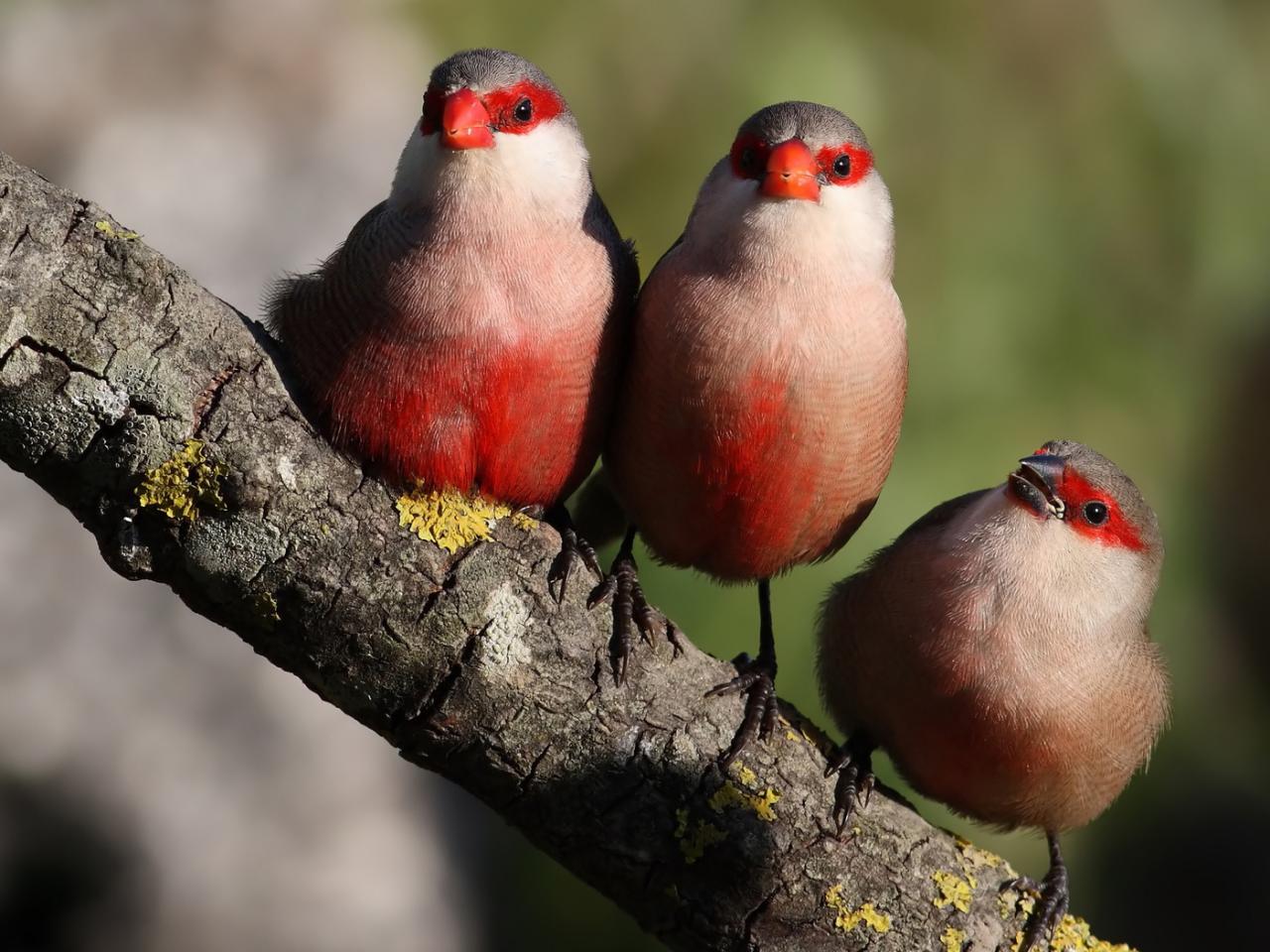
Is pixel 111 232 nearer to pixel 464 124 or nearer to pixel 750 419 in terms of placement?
pixel 464 124

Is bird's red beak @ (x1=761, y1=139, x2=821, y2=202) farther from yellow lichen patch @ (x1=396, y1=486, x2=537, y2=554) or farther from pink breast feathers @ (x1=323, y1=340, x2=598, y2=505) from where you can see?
yellow lichen patch @ (x1=396, y1=486, x2=537, y2=554)

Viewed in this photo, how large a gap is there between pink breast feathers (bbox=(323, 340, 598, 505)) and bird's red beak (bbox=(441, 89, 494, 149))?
411 mm

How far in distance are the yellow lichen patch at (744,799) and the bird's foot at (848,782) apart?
162mm

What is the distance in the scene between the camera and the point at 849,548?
18.1 feet

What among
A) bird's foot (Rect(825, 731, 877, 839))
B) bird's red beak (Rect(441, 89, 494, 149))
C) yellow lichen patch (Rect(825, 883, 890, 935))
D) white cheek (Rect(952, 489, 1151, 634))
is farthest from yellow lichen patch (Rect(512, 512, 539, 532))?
white cheek (Rect(952, 489, 1151, 634))

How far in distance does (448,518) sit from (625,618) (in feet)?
1.42

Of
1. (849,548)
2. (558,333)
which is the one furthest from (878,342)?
(849,548)

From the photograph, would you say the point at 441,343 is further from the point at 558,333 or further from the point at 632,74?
the point at 632,74

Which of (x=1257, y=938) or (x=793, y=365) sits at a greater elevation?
(x=793, y=365)

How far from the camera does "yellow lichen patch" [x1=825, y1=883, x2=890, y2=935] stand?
2.88 meters

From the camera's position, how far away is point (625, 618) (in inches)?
113

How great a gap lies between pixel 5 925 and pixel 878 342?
3543 mm

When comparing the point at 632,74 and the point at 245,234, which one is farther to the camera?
the point at 632,74

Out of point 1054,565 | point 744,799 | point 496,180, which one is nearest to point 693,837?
point 744,799
